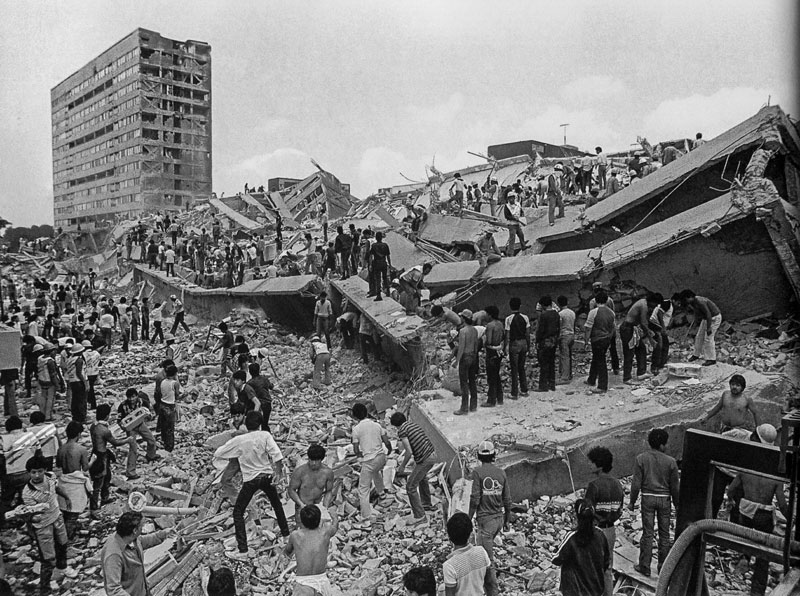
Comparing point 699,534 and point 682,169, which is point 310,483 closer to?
point 699,534

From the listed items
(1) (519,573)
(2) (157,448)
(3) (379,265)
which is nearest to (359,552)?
(1) (519,573)

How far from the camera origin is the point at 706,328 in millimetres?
7441

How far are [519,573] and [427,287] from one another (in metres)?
6.22

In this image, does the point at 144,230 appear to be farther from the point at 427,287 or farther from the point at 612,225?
the point at 612,225

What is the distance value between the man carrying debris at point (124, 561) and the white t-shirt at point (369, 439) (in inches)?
87.1

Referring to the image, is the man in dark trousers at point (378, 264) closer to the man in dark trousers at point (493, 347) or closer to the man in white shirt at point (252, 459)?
the man in dark trousers at point (493, 347)

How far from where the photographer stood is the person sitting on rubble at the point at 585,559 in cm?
350

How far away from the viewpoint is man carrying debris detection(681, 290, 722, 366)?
7.34 metres

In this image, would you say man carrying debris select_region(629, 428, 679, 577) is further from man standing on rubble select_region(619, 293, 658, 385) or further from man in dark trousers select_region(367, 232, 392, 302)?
man in dark trousers select_region(367, 232, 392, 302)

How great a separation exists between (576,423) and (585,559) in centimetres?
287

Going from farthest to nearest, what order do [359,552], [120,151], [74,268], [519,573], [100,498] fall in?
[120,151] → [74,268] → [100,498] → [359,552] → [519,573]

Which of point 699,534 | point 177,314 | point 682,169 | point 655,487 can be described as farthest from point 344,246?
point 699,534

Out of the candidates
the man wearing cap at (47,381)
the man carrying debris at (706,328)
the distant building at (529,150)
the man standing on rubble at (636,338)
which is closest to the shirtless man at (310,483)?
the man standing on rubble at (636,338)

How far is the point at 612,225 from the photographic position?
36.2 ft
